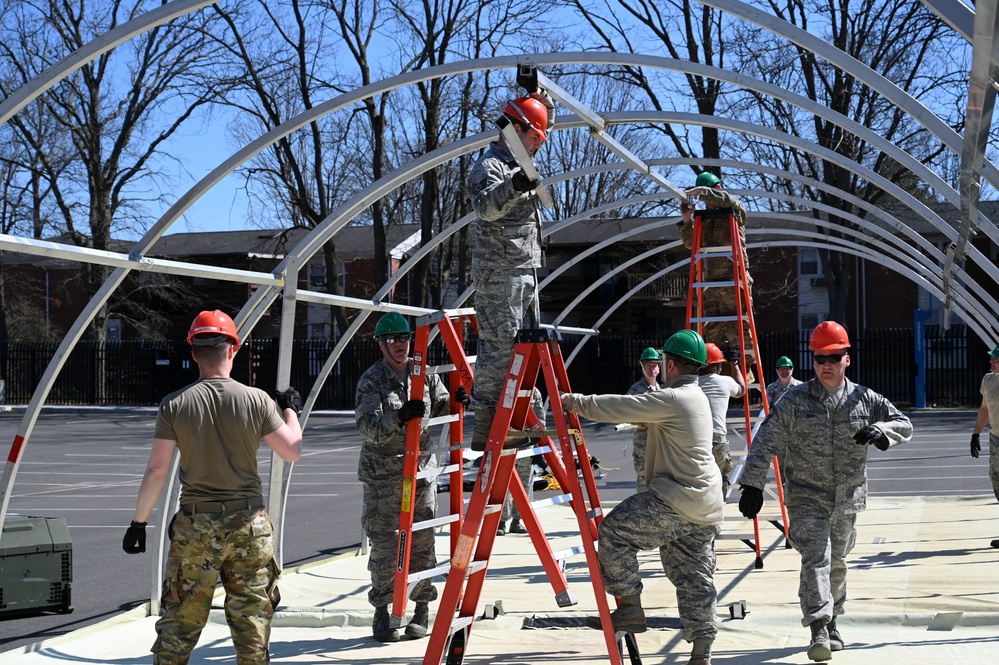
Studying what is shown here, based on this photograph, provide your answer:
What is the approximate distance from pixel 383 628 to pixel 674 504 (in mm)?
2379

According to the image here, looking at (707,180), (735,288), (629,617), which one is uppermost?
(707,180)

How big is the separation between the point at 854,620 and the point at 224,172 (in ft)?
16.6

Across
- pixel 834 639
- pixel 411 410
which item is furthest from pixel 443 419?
pixel 834 639

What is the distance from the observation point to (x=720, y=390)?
8219 mm

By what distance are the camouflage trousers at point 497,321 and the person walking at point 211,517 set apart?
44.2 inches

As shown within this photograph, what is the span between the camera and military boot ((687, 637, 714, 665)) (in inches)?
218

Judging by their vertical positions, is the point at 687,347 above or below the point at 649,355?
above

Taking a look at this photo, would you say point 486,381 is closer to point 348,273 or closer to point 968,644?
point 968,644

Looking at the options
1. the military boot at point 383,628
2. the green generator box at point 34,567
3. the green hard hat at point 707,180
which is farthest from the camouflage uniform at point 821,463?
the green generator box at point 34,567

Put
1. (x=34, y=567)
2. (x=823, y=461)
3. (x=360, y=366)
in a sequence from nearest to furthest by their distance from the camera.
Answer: (x=823, y=461)
(x=34, y=567)
(x=360, y=366)

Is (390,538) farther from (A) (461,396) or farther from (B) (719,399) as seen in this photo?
(B) (719,399)

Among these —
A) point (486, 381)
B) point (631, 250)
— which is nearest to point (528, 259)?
point (486, 381)

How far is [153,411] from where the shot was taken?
3416cm

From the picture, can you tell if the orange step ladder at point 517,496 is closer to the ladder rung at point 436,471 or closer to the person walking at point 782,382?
the ladder rung at point 436,471
